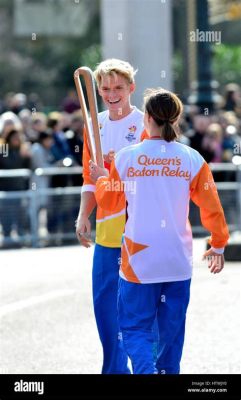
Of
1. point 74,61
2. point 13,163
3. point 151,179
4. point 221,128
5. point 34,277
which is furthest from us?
point 74,61

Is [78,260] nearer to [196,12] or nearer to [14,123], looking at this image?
[14,123]

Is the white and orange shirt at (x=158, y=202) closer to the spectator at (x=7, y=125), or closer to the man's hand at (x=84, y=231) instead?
the man's hand at (x=84, y=231)

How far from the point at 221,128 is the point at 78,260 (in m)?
5.35

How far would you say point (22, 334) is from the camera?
9594 mm

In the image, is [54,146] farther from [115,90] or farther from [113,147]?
[115,90]

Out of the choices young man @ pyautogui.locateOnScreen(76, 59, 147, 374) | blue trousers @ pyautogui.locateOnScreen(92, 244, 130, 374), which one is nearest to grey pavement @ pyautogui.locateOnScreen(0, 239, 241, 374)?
blue trousers @ pyautogui.locateOnScreen(92, 244, 130, 374)

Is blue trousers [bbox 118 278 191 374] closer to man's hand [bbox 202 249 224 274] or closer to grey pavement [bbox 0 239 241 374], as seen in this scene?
man's hand [bbox 202 249 224 274]

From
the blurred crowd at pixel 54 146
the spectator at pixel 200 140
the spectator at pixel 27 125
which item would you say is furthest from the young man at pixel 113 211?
the spectator at pixel 27 125

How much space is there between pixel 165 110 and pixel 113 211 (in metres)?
0.87

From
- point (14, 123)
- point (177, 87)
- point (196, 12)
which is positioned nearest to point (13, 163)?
point (14, 123)

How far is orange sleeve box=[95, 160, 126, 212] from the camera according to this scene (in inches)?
236

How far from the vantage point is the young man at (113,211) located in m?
6.60

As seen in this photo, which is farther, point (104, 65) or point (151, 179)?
point (104, 65)

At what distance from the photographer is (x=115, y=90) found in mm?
6609
